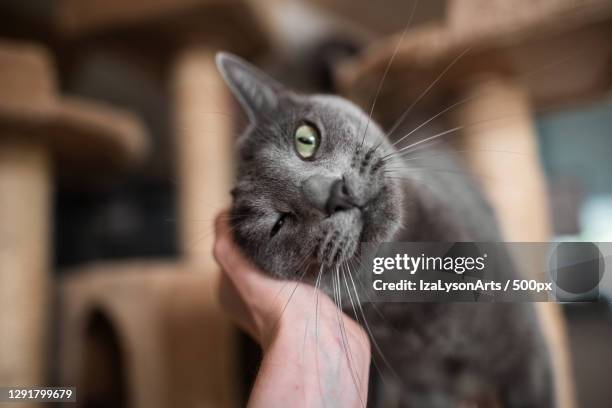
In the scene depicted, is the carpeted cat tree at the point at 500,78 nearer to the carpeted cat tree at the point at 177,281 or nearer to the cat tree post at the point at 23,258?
the carpeted cat tree at the point at 177,281

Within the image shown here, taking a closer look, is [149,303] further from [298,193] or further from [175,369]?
[298,193]

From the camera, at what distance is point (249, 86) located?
66 centimetres

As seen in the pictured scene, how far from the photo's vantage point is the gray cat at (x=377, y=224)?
50 cm

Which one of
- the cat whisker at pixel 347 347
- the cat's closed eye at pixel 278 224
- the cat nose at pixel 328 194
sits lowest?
the cat whisker at pixel 347 347

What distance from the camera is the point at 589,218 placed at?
1.93 ft

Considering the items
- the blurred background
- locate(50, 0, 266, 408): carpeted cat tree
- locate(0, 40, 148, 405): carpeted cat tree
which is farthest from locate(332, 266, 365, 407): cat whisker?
locate(0, 40, 148, 405): carpeted cat tree

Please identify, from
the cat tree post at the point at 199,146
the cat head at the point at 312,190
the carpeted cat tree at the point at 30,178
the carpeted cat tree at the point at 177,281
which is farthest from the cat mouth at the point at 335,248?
the carpeted cat tree at the point at 30,178

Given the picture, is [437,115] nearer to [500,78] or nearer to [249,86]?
[500,78]

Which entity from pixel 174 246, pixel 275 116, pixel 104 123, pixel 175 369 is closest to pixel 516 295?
pixel 275 116

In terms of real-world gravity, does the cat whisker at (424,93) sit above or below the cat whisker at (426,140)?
above

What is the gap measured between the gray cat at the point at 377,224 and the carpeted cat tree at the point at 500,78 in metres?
0.06

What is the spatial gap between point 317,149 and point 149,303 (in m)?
0.67

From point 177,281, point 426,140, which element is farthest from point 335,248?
point 177,281

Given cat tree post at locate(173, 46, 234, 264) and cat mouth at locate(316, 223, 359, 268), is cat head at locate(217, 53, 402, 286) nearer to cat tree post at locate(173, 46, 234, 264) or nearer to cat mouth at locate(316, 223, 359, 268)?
cat mouth at locate(316, 223, 359, 268)
